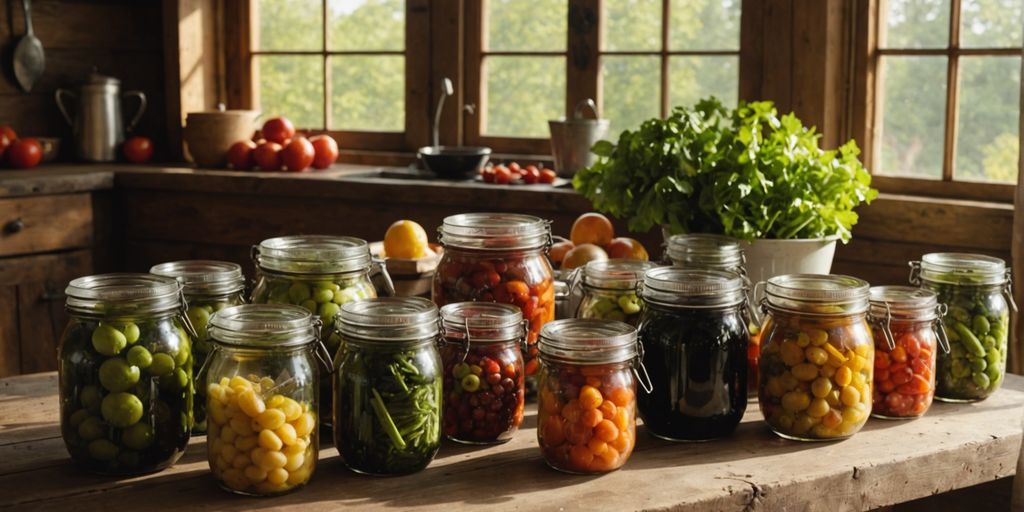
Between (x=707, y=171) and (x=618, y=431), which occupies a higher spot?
(x=707, y=171)

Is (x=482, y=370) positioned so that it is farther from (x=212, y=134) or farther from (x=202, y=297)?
(x=212, y=134)

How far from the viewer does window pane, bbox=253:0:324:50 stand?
4.14 m

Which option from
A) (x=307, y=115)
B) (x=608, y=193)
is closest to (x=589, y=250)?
(x=608, y=193)

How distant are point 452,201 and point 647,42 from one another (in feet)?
2.57

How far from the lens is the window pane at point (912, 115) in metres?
3.04

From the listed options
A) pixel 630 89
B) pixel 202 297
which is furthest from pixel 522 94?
pixel 202 297

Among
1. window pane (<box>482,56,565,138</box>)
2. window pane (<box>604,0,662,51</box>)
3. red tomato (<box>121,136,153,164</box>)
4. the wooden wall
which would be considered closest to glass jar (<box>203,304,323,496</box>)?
window pane (<box>604,0,662,51</box>)

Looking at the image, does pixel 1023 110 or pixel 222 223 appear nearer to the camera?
pixel 1023 110

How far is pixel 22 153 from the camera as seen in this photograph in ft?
12.4

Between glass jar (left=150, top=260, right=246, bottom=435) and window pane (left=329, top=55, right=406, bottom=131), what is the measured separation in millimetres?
2632

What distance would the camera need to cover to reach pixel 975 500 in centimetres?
212

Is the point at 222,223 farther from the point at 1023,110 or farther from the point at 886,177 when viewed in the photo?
the point at 1023,110

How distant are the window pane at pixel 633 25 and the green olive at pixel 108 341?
2.59m

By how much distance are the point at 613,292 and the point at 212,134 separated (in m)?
2.61
